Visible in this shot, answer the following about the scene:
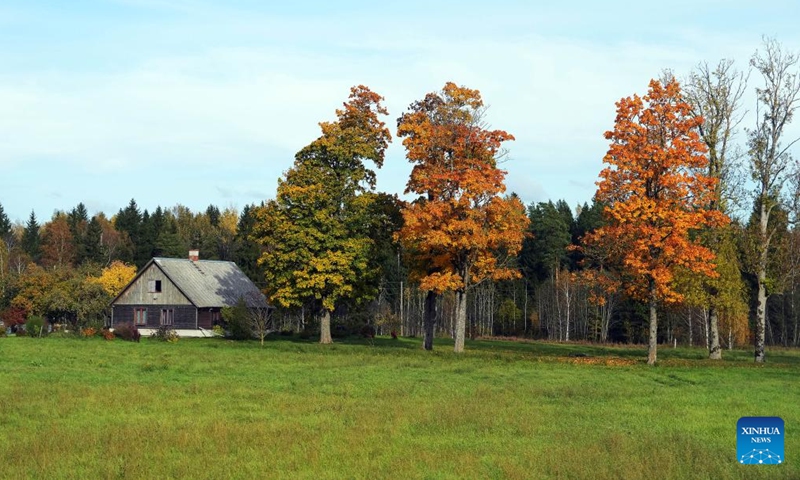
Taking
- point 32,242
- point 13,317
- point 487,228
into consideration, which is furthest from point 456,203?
point 32,242

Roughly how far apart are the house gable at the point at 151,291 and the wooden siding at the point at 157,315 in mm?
395

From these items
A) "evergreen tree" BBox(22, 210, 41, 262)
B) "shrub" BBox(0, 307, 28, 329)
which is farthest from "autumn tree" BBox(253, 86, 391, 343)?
"evergreen tree" BBox(22, 210, 41, 262)

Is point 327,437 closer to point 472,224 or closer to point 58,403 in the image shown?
point 58,403

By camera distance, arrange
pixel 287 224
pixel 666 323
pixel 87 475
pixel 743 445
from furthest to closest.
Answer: pixel 666 323, pixel 287 224, pixel 87 475, pixel 743 445

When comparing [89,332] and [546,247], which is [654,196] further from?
[546,247]

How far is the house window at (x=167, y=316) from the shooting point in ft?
237

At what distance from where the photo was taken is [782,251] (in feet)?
144

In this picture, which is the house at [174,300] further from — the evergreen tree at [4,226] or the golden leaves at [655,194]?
the evergreen tree at [4,226]

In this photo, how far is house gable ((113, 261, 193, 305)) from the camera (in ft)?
237

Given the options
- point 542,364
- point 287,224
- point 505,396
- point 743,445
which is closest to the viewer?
point 743,445

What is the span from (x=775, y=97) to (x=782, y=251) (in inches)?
352

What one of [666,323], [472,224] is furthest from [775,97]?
[666,323]

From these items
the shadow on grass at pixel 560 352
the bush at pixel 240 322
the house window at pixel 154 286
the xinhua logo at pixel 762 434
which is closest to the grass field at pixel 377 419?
the xinhua logo at pixel 762 434

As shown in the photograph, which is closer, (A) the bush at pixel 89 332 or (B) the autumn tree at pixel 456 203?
(B) the autumn tree at pixel 456 203
